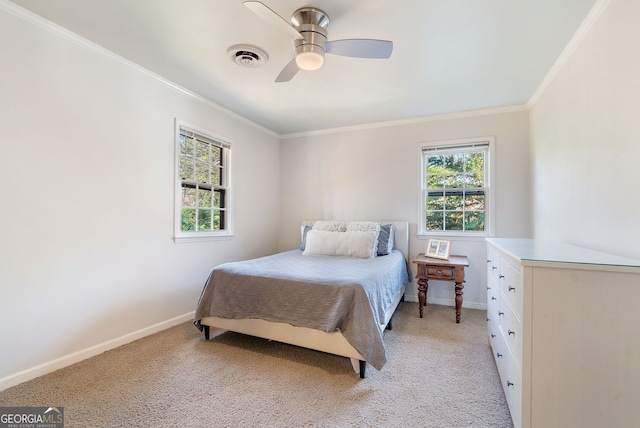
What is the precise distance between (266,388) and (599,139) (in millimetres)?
2715

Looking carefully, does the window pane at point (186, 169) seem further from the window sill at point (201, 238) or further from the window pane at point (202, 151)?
the window sill at point (201, 238)

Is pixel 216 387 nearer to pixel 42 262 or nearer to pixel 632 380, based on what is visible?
pixel 42 262

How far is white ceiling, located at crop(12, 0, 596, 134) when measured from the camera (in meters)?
1.82

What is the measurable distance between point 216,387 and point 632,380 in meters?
2.17

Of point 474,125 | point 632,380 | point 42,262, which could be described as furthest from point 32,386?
point 474,125

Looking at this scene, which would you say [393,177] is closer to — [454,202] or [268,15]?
[454,202]

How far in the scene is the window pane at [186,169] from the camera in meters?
3.07

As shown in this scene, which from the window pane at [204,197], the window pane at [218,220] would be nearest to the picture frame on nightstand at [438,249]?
the window pane at [218,220]

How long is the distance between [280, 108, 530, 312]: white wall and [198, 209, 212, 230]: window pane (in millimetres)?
1464

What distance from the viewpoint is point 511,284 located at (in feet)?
4.97

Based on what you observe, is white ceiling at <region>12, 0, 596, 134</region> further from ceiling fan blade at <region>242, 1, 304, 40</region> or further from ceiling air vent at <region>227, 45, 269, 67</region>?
ceiling fan blade at <region>242, 1, 304, 40</region>

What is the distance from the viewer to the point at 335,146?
4.30m

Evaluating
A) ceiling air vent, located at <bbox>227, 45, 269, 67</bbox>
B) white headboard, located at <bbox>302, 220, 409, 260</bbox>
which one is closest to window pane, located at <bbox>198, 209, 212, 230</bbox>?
ceiling air vent, located at <bbox>227, 45, 269, 67</bbox>

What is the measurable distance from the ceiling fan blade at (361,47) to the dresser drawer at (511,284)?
1529mm
